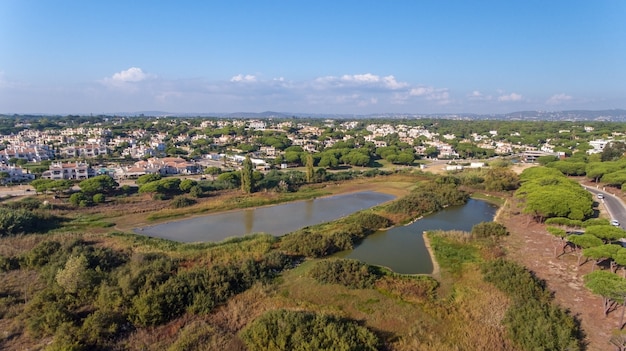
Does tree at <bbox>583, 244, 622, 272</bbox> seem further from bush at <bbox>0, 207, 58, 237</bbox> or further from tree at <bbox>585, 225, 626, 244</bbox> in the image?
bush at <bbox>0, 207, 58, 237</bbox>

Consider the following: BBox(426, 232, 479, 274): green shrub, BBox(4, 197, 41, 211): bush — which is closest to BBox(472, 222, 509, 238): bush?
BBox(426, 232, 479, 274): green shrub

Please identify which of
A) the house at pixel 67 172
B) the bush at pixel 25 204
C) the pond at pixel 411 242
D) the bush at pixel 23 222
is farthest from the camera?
the house at pixel 67 172

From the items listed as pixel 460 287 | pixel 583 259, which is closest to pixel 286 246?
pixel 460 287

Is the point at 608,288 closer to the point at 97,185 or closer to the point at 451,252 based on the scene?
the point at 451,252

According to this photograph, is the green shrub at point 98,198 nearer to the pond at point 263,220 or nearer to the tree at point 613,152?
the pond at point 263,220

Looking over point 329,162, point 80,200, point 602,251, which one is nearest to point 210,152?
point 329,162

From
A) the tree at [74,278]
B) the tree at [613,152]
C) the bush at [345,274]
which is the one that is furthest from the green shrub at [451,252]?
the tree at [613,152]
